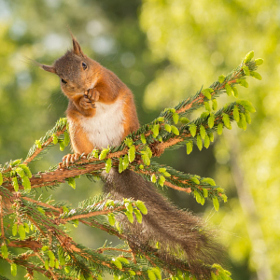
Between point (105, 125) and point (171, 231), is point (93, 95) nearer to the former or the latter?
point (105, 125)

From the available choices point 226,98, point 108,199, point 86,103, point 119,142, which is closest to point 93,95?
point 86,103

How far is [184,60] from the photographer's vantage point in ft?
19.9

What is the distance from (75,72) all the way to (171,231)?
2.79ft

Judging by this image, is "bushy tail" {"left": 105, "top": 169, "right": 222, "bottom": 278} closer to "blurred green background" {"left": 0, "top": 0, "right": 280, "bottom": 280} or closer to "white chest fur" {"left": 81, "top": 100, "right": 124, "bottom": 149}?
"white chest fur" {"left": 81, "top": 100, "right": 124, "bottom": 149}

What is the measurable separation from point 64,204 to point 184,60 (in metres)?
5.06

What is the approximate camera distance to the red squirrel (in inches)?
47.4

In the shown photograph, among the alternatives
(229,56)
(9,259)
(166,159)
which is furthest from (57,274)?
(166,159)

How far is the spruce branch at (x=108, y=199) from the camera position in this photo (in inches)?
43.4

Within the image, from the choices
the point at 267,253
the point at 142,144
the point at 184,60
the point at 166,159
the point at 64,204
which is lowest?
the point at 166,159

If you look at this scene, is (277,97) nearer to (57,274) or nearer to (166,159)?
(57,274)

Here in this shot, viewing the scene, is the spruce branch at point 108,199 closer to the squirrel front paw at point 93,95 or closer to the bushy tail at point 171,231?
the bushy tail at point 171,231

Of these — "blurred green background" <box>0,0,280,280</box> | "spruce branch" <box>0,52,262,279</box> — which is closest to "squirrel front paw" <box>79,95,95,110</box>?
"spruce branch" <box>0,52,262,279</box>

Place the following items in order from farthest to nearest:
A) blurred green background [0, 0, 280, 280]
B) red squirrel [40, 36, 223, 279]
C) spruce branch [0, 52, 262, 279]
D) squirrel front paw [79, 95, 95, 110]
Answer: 1. blurred green background [0, 0, 280, 280]
2. squirrel front paw [79, 95, 95, 110]
3. red squirrel [40, 36, 223, 279]
4. spruce branch [0, 52, 262, 279]

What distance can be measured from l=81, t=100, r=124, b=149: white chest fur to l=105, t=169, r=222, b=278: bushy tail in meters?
0.29
